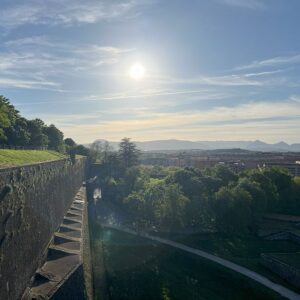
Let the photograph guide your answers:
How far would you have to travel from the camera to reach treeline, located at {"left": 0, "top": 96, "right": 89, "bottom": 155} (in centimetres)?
2930

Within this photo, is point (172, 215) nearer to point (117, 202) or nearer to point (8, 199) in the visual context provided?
point (117, 202)

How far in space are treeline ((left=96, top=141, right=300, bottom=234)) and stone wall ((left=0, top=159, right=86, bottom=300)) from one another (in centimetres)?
1717

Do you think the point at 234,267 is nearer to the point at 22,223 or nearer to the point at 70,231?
the point at 70,231

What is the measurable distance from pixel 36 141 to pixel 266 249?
78.6 ft

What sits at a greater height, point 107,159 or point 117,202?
point 107,159

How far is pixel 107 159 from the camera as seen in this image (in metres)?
69.2

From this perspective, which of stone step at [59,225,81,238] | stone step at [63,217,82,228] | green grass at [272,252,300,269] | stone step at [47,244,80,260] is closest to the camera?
stone step at [47,244,80,260]

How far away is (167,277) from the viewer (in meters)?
23.4

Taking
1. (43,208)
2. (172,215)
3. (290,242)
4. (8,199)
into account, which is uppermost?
(8,199)

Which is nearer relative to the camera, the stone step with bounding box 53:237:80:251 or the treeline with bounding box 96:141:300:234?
the stone step with bounding box 53:237:80:251

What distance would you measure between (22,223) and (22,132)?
25329mm

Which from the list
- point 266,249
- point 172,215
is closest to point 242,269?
point 266,249

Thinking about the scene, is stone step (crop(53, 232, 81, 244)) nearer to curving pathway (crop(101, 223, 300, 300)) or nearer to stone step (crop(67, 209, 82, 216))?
stone step (crop(67, 209, 82, 216))

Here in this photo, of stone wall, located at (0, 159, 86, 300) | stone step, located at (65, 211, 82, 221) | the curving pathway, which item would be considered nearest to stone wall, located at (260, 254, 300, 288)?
the curving pathway
